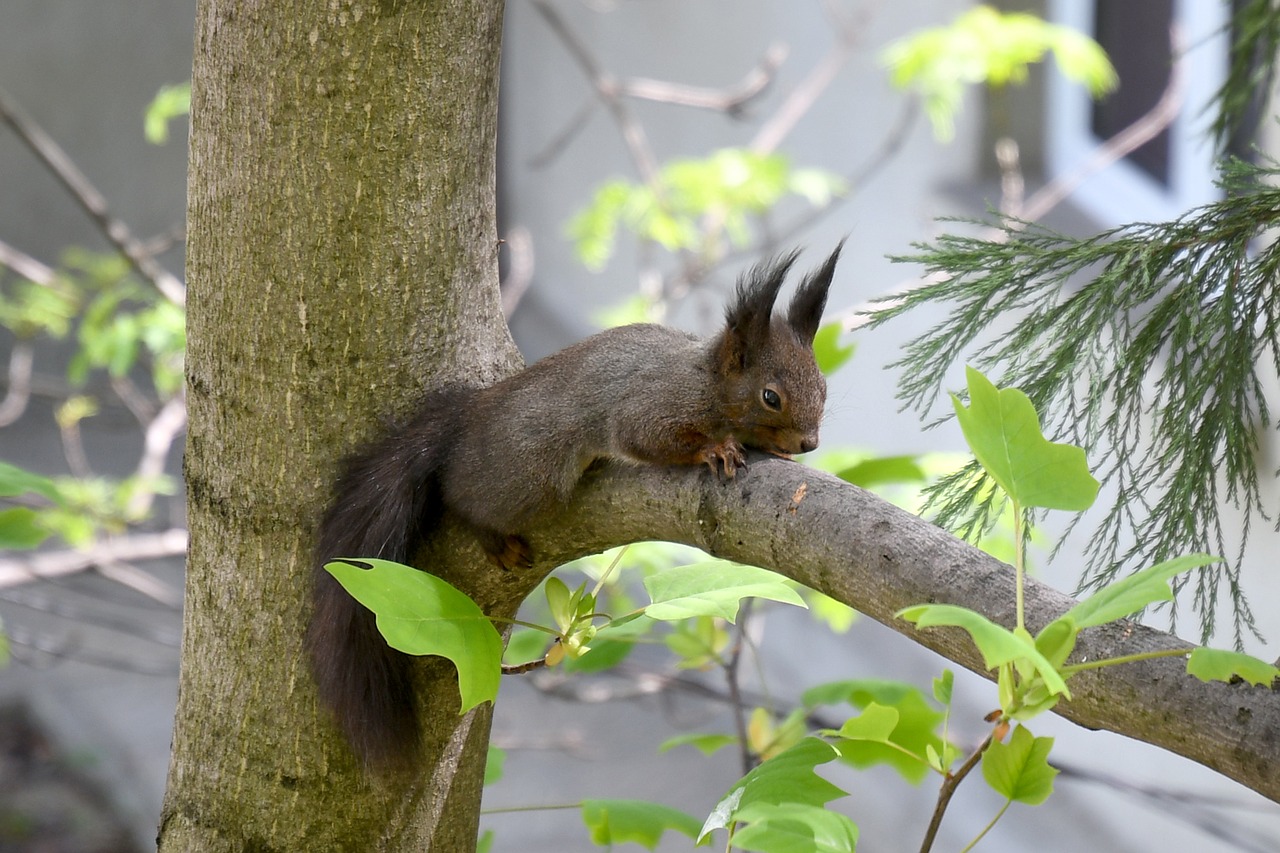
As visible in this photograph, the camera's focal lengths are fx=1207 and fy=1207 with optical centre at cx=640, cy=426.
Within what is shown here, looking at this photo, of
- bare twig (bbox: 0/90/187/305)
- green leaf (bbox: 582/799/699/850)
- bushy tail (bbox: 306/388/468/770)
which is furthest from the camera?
bare twig (bbox: 0/90/187/305)

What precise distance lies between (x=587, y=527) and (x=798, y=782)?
0.27 meters

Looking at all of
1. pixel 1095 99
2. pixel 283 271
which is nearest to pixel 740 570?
pixel 283 271

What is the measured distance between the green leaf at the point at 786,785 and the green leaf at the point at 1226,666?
8.3 inches

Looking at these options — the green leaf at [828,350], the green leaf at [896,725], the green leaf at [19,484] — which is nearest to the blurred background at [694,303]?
the green leaf at [19,484]

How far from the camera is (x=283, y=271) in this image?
781 millimetres

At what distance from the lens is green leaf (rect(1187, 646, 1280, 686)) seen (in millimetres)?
457

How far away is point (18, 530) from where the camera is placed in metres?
0.87

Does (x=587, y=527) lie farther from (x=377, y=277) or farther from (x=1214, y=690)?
(x=1214, y=690)

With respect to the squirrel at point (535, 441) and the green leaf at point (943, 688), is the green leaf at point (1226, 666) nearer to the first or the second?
the green leaf at point (943, 688)

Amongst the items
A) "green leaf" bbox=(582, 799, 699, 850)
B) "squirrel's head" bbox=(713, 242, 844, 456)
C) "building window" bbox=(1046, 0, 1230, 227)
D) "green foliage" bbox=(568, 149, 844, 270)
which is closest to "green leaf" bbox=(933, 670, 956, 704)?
"green leaf" bbox=(582, 799, 699, 850)

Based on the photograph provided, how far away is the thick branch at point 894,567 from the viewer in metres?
0.51

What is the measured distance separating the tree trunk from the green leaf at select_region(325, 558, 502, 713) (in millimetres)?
202

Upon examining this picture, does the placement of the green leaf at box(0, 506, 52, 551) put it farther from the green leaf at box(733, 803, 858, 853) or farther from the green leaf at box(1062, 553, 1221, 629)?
the green leaf at box(1062, 553, 1221, 629)

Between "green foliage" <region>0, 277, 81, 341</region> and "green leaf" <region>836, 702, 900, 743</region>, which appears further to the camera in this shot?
Answer: "green foliage" <region>0, 277, 81, 341</region>
